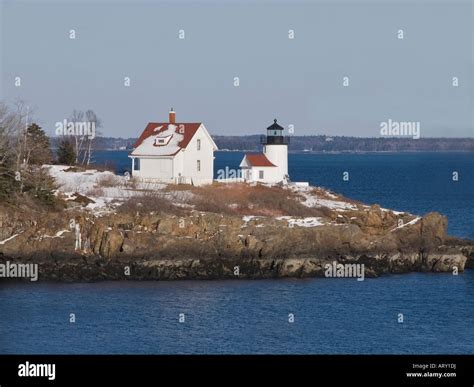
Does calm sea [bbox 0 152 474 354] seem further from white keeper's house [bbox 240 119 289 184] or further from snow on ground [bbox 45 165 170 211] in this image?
white keeper's house [bbox 240 119 289 184]

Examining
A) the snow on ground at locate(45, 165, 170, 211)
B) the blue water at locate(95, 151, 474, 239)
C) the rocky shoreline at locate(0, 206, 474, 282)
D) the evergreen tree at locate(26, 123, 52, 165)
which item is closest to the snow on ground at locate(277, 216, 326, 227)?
the rocky shoreline at locate(0, 206, 474, 282)

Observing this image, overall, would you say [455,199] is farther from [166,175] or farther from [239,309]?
[239,309]

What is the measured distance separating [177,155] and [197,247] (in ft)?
37.2

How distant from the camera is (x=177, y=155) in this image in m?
52.1

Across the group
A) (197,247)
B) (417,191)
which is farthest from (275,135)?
(417,191)

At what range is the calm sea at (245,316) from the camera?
3156 cm

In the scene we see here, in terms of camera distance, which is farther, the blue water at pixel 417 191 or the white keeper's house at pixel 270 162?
the blue water at pixel 417 191

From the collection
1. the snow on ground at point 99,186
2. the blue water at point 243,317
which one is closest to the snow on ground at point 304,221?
the blue water at point 243,317

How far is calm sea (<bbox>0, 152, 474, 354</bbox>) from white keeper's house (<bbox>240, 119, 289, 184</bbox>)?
1413 centimetres

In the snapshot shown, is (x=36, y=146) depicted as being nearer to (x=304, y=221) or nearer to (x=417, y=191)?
(x=304, y=221)

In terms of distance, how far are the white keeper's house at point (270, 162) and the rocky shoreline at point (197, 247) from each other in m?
10.6

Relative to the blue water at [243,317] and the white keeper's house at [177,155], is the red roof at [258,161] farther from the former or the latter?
the blue water at [243,317]
